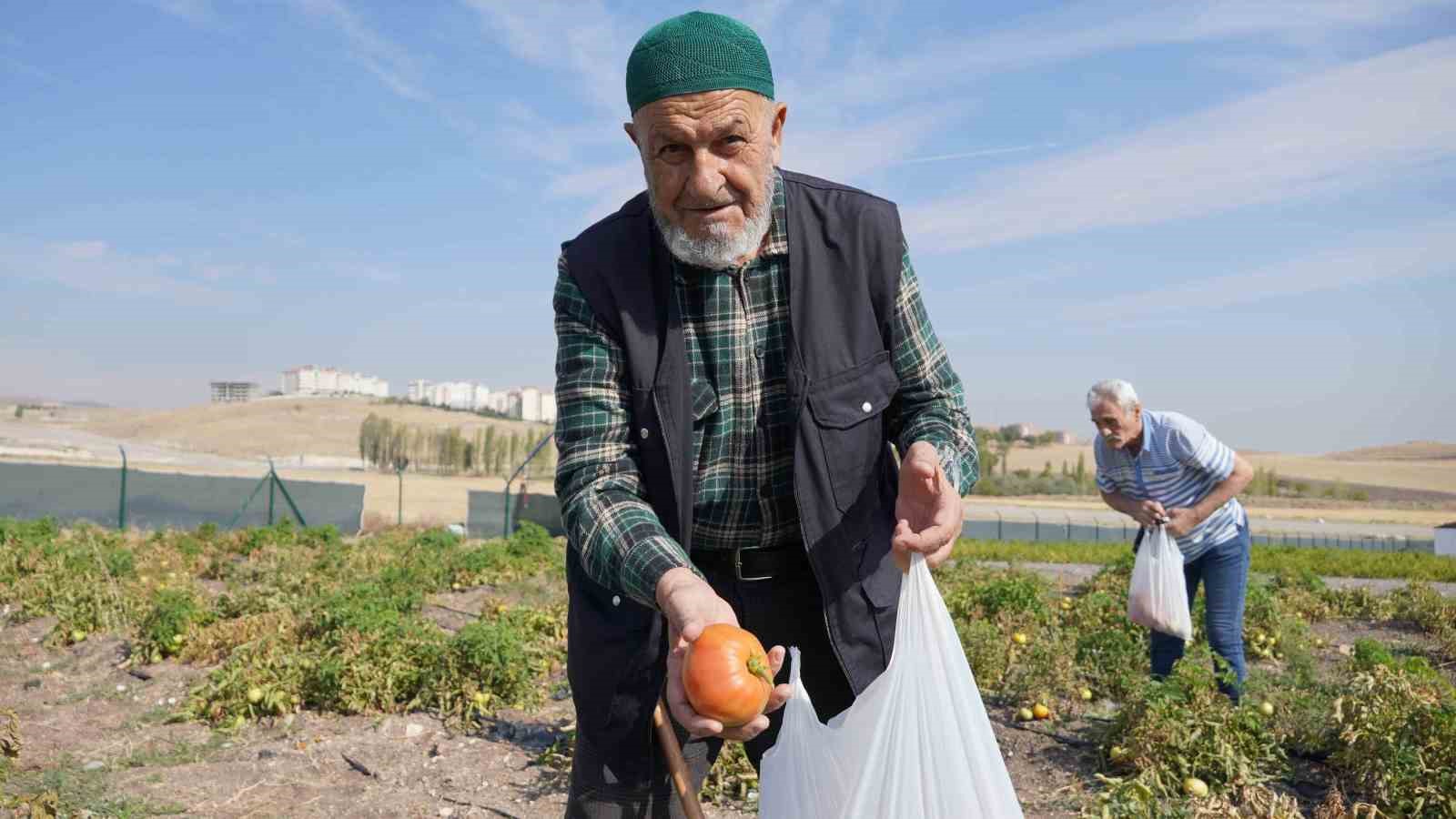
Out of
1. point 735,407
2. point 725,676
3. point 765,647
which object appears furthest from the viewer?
point 765,647

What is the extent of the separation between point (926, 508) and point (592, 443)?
2.39 ft

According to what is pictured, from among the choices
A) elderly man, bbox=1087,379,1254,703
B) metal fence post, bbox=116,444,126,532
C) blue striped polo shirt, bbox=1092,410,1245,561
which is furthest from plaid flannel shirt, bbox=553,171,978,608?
metal fence post, bbox=116,444,126,532

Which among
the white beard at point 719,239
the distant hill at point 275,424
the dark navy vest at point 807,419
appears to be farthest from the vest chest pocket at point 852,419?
the distant hill at point 275,424

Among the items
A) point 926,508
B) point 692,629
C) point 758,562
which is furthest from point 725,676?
point 758,562

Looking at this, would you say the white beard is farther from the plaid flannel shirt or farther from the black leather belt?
the black leather belt

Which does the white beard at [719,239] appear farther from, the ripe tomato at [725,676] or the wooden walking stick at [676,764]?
the wooden walking stick at [676,764]

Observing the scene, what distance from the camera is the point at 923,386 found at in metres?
2.48

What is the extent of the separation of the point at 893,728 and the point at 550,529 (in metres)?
17.2

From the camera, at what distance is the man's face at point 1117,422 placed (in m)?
5.92

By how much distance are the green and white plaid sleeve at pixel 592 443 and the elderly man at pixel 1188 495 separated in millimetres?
4080

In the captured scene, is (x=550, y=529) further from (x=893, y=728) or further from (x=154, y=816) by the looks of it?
(x=893, y=728)

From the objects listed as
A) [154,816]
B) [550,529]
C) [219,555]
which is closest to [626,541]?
[154,816]

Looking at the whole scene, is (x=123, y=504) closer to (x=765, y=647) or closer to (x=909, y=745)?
(x=765, y=647)

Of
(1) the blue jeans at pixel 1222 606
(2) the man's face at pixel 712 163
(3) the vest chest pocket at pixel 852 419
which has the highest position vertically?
(2) the man's face at pixel 712 163
